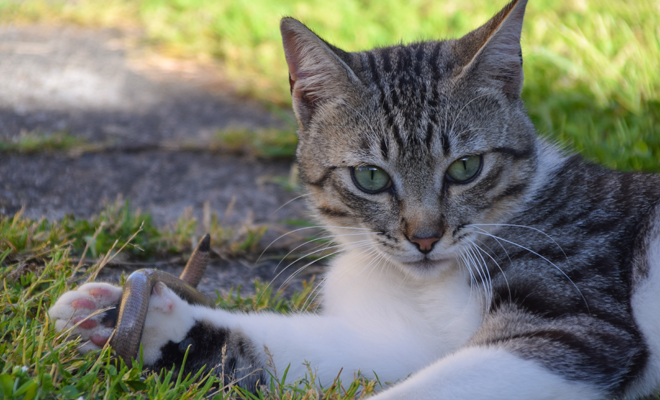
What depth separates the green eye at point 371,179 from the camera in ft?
7.68

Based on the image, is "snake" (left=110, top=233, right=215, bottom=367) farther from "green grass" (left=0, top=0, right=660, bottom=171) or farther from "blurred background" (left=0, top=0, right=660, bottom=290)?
"green grass" (left=0, top=0, right=660, bottom=171)

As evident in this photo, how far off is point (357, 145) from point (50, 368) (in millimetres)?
1370

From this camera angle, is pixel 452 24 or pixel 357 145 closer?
pixel 357 145

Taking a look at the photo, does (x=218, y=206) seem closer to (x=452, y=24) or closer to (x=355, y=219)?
(x=355, y=219)

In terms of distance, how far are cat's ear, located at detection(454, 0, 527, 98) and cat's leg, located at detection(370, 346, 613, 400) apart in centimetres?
116

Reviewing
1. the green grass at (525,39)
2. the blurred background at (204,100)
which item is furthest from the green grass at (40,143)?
the green grass at (525,39)

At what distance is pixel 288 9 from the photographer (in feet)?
20.7

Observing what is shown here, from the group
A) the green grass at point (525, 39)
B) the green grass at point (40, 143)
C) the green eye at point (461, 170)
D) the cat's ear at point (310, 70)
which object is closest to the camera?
the green eye at point (461, 170)

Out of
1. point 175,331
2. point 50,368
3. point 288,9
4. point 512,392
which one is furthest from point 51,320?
point 288,9

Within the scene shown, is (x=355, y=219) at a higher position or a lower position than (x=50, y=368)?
higher

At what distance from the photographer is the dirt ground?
3.44m

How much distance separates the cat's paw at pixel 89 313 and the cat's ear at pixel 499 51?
5.38 ft

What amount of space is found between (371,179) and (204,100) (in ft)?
10.9

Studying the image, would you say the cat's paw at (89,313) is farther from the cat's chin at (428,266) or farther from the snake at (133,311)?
the cat's chin at (428,266)
